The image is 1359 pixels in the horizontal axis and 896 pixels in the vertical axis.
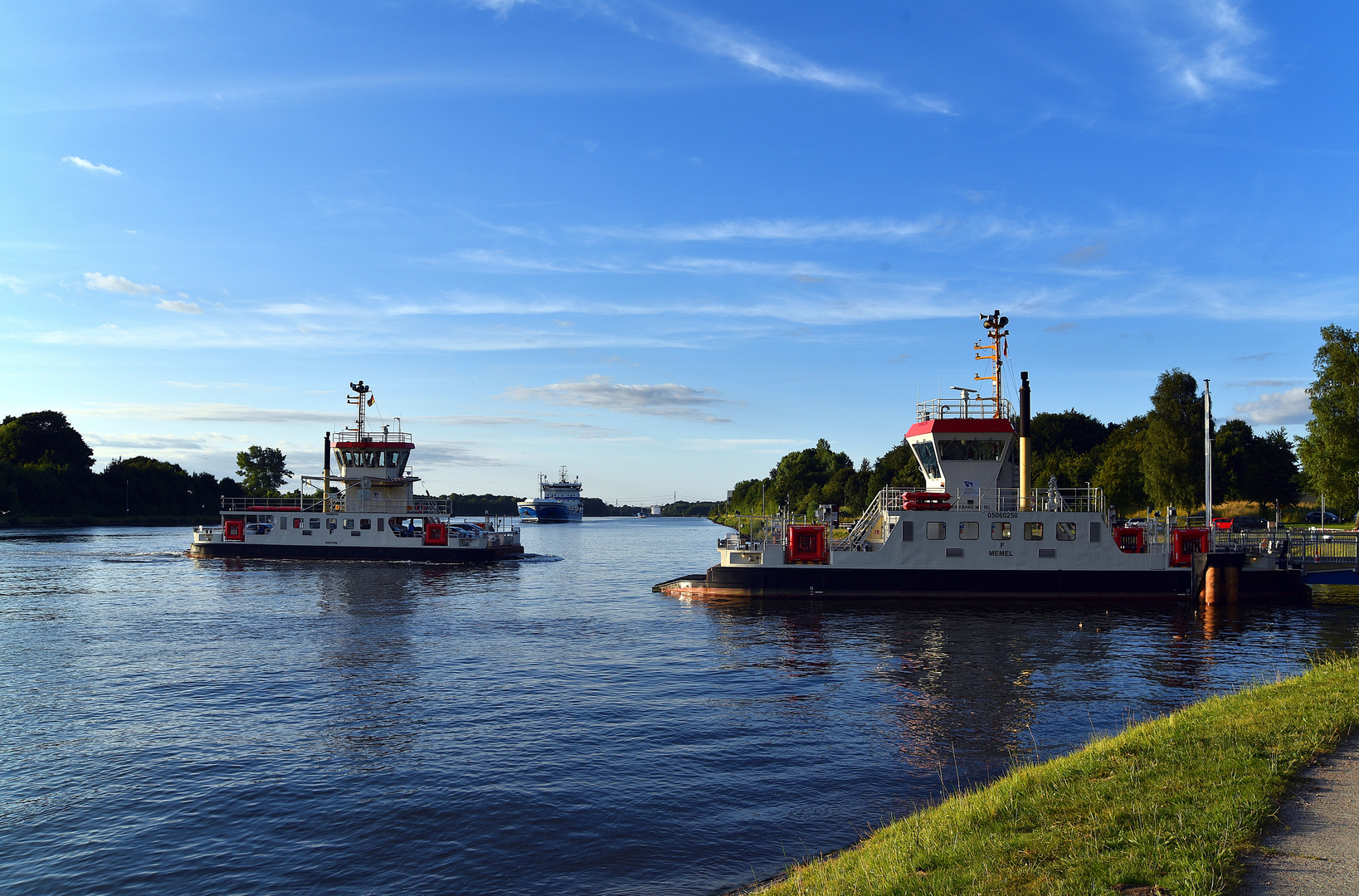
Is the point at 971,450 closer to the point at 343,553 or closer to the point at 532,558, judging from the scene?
the point at 532,558

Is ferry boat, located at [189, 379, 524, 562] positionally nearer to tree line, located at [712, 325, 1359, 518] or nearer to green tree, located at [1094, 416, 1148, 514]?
tree line, located at [712, 325, 1359, 518]

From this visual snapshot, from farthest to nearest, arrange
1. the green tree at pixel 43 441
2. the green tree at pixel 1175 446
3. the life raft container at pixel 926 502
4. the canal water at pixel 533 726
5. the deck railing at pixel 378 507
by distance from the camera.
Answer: the green tree at pixel 43 441 → the green tree at pixel 1175 446 → the deck railing at pixel 378 507 → the life raft container at pixel 926 502 → the canal water at pixel 533 726

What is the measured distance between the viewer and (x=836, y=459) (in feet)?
587

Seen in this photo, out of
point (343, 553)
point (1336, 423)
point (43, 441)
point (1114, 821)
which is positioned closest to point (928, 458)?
point (1336, 423)

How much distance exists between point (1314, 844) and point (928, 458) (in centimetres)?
3372

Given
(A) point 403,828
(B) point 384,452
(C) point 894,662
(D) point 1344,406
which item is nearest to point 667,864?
(A) point 403,828

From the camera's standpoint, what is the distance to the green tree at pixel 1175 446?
2916 inches

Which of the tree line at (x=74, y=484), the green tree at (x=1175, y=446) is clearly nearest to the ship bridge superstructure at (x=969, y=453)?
the green tree at (x=1175, y=446)

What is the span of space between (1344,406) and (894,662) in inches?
1552

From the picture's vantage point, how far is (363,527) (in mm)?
62812

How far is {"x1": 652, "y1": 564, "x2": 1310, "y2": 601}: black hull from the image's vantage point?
35.8m

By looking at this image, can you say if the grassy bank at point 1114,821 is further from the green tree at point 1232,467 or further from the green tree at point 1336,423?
the green tree at point 1232,467

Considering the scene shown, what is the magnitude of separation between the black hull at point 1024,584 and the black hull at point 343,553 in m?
33.2

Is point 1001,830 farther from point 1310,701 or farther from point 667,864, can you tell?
point 1310,701
